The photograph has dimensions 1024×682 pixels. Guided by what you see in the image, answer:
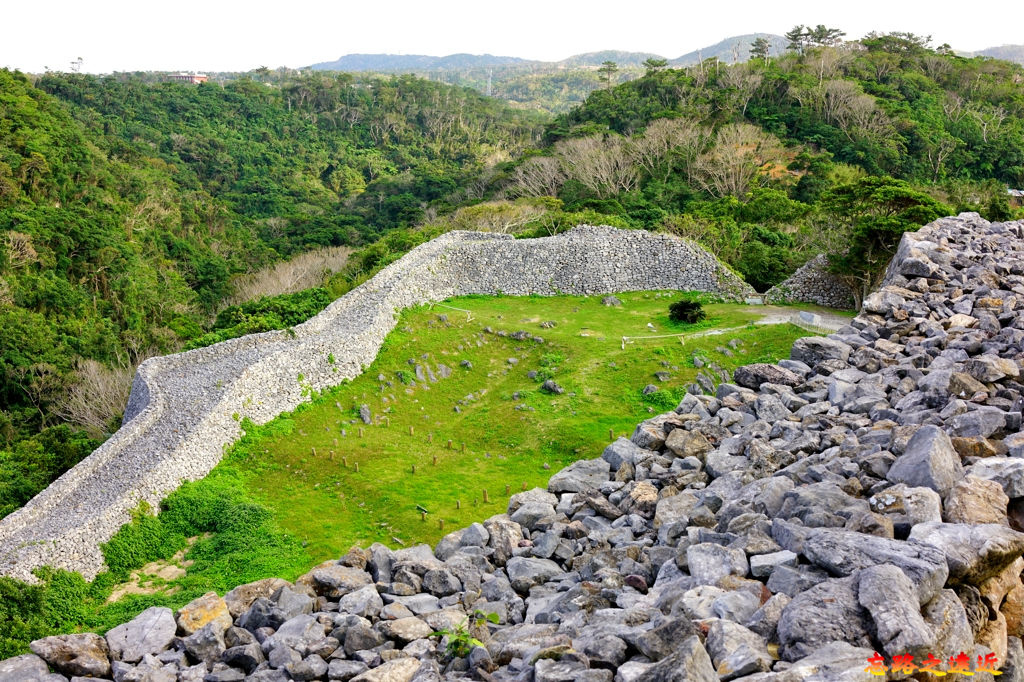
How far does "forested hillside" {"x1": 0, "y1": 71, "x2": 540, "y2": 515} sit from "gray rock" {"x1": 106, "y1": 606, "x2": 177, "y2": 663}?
555 inches

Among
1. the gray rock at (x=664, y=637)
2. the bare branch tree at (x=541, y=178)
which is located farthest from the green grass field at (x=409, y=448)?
the bare branch tree at (x=541, y=178)

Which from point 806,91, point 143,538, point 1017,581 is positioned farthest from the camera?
point 806,91

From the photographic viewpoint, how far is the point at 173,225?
55.4 m

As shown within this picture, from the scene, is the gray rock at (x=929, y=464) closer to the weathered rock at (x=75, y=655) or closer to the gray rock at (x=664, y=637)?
the gray rock at (x=664, y=637)

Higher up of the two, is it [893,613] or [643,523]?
[893,613]

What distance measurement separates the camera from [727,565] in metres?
4.23

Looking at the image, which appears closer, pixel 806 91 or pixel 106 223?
pixel 106 223

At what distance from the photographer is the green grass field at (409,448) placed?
13.6 m

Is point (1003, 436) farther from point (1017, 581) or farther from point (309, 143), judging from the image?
point (309, 143)

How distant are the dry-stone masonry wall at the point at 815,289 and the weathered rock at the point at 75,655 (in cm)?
2695

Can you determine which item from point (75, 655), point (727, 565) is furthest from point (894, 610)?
point (75, 655)

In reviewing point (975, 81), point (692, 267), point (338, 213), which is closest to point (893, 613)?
point (692, 267)

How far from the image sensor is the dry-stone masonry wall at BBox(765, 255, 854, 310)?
89.0 ft

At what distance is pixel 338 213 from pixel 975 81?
220ft
